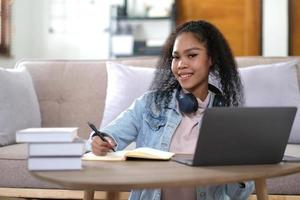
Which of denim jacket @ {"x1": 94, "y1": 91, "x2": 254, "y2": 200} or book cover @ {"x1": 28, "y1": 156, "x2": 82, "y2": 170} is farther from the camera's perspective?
denim jacket @ {"x1": 94, "y1": 91, "x2": 254, "y2": 200}

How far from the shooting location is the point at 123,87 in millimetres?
2336

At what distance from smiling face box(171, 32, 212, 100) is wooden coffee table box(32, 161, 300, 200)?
1.12 feet

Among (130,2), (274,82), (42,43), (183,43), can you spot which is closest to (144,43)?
(130,2)

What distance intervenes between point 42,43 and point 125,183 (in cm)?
447

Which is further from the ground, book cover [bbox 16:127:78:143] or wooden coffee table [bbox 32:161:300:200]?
book cover [bbox 16:127:78:143]

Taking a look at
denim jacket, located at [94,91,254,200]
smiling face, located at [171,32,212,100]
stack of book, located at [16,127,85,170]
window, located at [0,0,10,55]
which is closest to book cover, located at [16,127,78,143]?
stack of book, located at [16,127,85,170]

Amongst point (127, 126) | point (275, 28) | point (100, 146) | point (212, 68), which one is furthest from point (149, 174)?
point (275, 28)

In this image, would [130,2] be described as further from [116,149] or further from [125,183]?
[125,183]

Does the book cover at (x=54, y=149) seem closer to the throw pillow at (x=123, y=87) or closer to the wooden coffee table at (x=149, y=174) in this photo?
the wooden coffee table at (x=149, y=174)

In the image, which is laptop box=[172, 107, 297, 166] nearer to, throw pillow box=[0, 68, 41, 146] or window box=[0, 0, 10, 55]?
throw pillow box=[0, 68, 41, 146]

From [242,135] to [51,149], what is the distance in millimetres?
359

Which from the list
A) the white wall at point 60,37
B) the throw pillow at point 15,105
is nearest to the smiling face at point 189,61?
the throw pillow at point 15,105

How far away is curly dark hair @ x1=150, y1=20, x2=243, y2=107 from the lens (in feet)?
4.48

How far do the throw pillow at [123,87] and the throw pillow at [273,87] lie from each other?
47 centimetres
